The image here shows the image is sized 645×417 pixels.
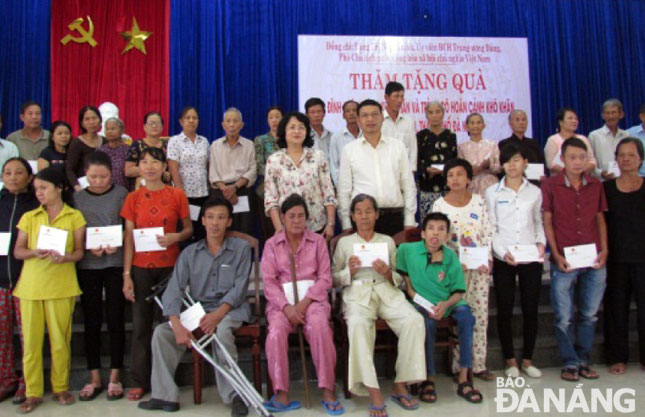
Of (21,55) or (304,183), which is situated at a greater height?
(21,55)

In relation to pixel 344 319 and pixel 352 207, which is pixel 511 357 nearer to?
pixel 344 319

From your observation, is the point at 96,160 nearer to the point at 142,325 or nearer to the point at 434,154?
the point at 142,325

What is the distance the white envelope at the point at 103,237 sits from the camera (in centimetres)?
302

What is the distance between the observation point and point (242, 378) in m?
2.76

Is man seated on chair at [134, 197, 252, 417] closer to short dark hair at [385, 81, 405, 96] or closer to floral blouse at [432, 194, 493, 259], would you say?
floral blouse at [432, 194, 493, 259]

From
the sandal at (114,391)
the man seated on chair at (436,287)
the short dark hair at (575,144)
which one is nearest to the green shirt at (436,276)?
the man seated on chair at (436,287)

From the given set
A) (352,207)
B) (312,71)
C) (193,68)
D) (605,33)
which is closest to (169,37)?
(193,68)

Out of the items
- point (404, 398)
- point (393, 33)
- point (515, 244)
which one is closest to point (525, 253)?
point (515, 244)

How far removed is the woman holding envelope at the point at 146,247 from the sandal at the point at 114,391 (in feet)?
0.25

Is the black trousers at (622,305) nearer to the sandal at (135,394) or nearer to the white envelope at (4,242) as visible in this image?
the sandal at (135,394)

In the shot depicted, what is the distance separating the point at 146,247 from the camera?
10.1ft

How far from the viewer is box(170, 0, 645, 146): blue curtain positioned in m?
5.55

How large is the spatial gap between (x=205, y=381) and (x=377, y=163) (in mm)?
1803

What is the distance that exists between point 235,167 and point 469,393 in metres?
2.36
